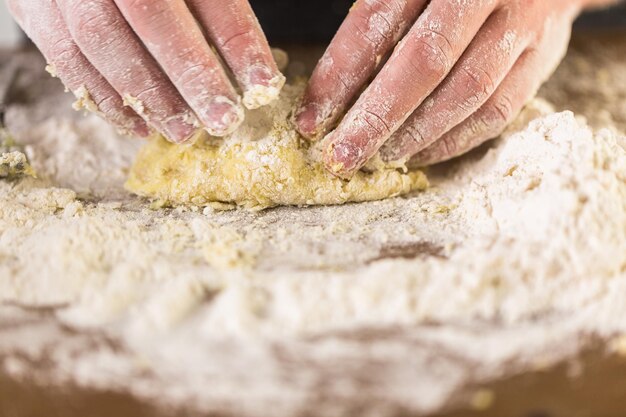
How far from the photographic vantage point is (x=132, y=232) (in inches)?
41.5

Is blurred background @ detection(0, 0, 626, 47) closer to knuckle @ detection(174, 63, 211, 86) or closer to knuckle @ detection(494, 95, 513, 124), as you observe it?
knuckle @ detection(494, 95, 513, 124)

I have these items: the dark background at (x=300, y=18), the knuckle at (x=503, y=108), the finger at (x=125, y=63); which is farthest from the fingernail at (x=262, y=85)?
the dark background at (x=300, y=18)

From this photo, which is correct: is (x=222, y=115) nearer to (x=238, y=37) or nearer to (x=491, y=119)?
(x=238, y=37)

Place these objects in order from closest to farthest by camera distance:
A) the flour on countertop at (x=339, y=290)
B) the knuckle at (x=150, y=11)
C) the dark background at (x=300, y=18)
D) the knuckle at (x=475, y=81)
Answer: the flour on countertop at (x=339, y=290) < the knuckle at (x=150, y=11) < the knuckle at (x=475, y=81) < the dark background at (x=300, y=18)

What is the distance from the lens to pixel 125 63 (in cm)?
109

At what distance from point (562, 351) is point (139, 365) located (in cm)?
57

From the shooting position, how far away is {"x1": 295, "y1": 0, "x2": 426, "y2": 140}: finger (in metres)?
1.12

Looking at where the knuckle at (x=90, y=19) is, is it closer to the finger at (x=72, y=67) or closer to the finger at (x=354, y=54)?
the finger at (x=72, y=67)

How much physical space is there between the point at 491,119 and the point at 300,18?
831 millimetres

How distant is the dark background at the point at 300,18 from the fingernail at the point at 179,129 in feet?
2.65

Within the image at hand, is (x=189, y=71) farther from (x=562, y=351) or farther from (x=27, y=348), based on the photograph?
(x=562, y=351)

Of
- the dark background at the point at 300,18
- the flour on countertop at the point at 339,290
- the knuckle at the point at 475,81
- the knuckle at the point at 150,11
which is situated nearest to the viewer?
the flour on countertop at the point at 339,290

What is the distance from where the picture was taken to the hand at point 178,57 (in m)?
1.04

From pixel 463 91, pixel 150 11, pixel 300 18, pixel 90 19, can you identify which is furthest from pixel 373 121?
pixel 300 18
